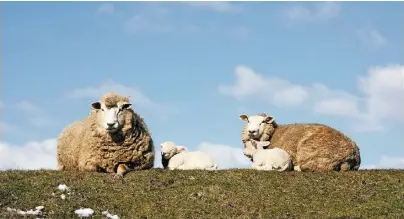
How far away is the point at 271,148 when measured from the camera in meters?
24.7

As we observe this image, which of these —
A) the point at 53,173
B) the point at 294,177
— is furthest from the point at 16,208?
the point at 294,177

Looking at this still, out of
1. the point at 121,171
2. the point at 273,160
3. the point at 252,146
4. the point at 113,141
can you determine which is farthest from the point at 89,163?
the point at 252,146

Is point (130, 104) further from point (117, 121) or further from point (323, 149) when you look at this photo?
point (323, 149)

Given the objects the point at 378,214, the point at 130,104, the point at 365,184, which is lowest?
the point at 378,214

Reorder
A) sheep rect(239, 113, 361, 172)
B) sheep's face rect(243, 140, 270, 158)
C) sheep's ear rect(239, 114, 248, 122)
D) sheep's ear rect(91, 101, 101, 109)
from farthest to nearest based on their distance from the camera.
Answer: sheep's ear rect(239, 114, 248, 122)
sheep's face rect(243, 140, 270, 158)
sheep rect(239, 113, 361, 172)
sheep's ear rect(91, 101, 101, 109)

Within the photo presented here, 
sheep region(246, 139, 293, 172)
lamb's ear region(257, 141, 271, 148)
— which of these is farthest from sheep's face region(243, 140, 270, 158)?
sheep region(246, 139, 293, 172)

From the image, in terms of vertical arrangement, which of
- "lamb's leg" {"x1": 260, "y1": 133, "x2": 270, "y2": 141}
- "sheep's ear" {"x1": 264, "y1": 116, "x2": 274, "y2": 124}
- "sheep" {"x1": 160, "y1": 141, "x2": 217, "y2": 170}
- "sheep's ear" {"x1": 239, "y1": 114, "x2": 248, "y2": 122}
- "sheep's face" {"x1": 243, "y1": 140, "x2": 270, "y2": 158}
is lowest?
"sheep" {"x1": 160, "y1": 141, "x2": 217, "y2": 170}

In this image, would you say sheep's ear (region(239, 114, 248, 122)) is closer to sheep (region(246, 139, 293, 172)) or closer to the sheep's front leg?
sheep (region(246, 139, 293, 172))

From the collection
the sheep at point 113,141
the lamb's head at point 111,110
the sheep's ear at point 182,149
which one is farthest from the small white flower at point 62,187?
the sheep's ear at point 182,149

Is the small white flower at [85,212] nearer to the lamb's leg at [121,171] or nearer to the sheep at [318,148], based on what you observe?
the lamb's leg at [121,171]

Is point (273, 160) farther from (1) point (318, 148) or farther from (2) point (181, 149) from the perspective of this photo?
(2) point (181, 149)

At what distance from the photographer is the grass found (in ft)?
59.7

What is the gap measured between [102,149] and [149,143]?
1.66 m

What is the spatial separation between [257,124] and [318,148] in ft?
10.6
